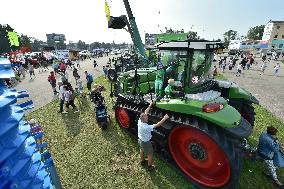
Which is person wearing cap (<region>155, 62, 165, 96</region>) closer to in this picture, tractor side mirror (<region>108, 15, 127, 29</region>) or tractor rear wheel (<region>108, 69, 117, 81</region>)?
tractor side mirror (<region>108, 15, 127, 29</region>)

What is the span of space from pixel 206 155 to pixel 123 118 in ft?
11.2

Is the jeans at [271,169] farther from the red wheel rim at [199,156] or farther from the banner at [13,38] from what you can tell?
the banner at [13,38]

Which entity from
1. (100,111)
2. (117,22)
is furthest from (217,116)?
(117,22)

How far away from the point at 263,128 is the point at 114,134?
219 inches

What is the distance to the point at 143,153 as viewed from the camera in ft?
20.0

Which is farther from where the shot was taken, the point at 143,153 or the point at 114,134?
the point at 114,134

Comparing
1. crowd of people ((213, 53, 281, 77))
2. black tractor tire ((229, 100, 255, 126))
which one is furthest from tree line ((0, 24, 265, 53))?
black tractor tire ((229, 100, 255, 126))

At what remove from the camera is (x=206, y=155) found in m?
5.35

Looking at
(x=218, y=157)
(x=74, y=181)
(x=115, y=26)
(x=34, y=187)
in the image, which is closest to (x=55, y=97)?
(x=115, y=26)

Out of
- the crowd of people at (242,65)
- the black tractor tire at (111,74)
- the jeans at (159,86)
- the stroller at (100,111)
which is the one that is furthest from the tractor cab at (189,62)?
the crowd of people at (242,65)

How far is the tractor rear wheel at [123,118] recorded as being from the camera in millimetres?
7568

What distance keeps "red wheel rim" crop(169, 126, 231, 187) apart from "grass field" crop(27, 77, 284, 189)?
0.36 metres

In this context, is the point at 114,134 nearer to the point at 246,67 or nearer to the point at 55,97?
the point at 55,97

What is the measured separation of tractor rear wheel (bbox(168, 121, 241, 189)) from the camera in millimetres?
4725
